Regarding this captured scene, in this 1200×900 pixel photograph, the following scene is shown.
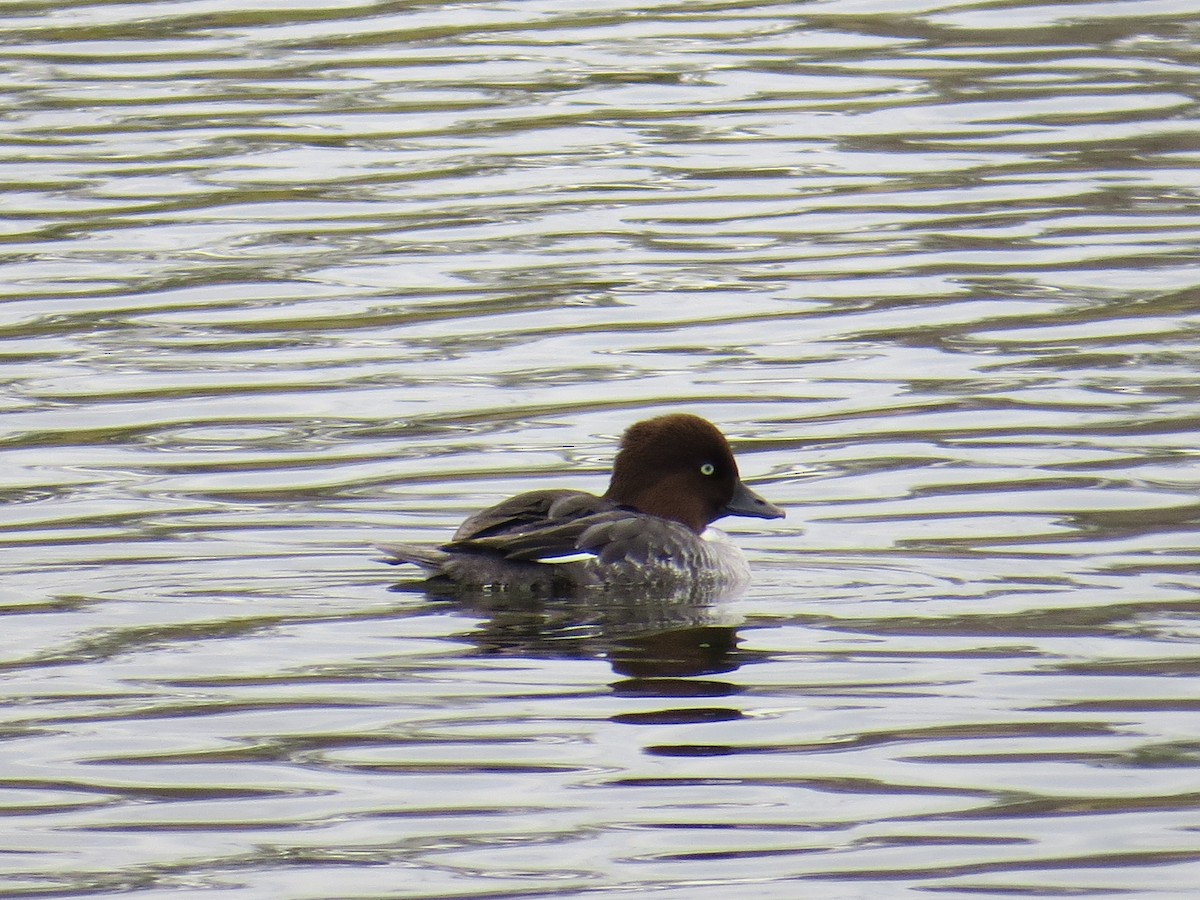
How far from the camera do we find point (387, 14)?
15.4 m

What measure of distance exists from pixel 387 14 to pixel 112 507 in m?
8.03

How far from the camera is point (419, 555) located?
712cm

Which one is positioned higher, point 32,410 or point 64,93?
point 64,93

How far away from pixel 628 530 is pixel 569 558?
307mm

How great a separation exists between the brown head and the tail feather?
2.89 feet

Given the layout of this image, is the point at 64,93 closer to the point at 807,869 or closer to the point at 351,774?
the point at 351,774

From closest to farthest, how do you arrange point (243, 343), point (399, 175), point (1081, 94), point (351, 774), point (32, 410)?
point (351, 774) < point (32, 410) < point (243, 343) < point (399, 175) < point (1081, 94)

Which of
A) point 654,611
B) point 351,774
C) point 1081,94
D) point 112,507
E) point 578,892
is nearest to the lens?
point 578,892

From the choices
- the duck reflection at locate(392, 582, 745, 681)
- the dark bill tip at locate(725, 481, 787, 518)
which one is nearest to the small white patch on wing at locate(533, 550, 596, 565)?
the duck reflection at locate(392, 582, 745, 681)

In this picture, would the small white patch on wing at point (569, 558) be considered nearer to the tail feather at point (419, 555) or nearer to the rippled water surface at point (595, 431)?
the rippled water surface at point (595, 431)

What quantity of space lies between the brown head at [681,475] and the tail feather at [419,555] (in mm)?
881

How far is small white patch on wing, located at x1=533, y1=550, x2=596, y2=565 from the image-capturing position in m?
7.34

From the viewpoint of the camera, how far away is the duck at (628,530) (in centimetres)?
726

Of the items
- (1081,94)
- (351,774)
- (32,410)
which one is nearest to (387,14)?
(1081,94)
